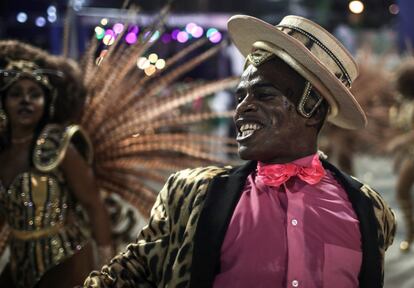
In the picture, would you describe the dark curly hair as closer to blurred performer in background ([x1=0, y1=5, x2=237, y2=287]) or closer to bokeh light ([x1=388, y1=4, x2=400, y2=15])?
blurred performer in background ([x1=0, y1=5, x2=237, y2=287])

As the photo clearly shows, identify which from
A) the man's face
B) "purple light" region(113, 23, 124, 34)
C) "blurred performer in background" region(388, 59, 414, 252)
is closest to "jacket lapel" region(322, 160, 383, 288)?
the man's face

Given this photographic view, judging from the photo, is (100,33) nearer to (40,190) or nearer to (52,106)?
(52,106)

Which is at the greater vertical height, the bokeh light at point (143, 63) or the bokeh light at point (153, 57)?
the bokeh light at point (153, 57)

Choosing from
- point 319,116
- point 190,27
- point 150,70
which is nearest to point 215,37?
point 190,27

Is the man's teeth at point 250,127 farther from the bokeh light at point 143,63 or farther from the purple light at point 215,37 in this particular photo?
the purple light at point 215,37

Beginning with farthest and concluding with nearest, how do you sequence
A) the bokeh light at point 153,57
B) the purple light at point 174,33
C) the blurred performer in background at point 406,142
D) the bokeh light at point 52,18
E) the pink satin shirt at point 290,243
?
the blurred performer in background at point 406,142 < the purple light at point 174,33 < the bokeh light at point 52,18 < the bokeh light at point 153,57 < the pink satin shirt at point 290,243

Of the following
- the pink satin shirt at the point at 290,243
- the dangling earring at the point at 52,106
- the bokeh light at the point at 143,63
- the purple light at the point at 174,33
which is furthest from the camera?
the purple light at the point at 174,33

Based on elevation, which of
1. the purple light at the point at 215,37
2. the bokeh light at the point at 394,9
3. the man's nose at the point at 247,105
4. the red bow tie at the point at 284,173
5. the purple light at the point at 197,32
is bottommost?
the red bow tie at the point at 284,173

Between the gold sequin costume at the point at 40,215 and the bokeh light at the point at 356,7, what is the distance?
8.51 ft

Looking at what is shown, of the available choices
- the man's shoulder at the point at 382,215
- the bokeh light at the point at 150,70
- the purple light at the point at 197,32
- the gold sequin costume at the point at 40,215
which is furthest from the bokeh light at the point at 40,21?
the man's shoulder at the point at 382,215

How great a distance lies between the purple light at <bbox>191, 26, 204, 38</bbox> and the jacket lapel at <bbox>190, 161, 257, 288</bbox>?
282 centimetres

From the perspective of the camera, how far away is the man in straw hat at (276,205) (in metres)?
1.59

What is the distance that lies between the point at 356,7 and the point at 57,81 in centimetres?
262

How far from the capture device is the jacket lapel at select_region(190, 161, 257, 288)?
5.21 ft
